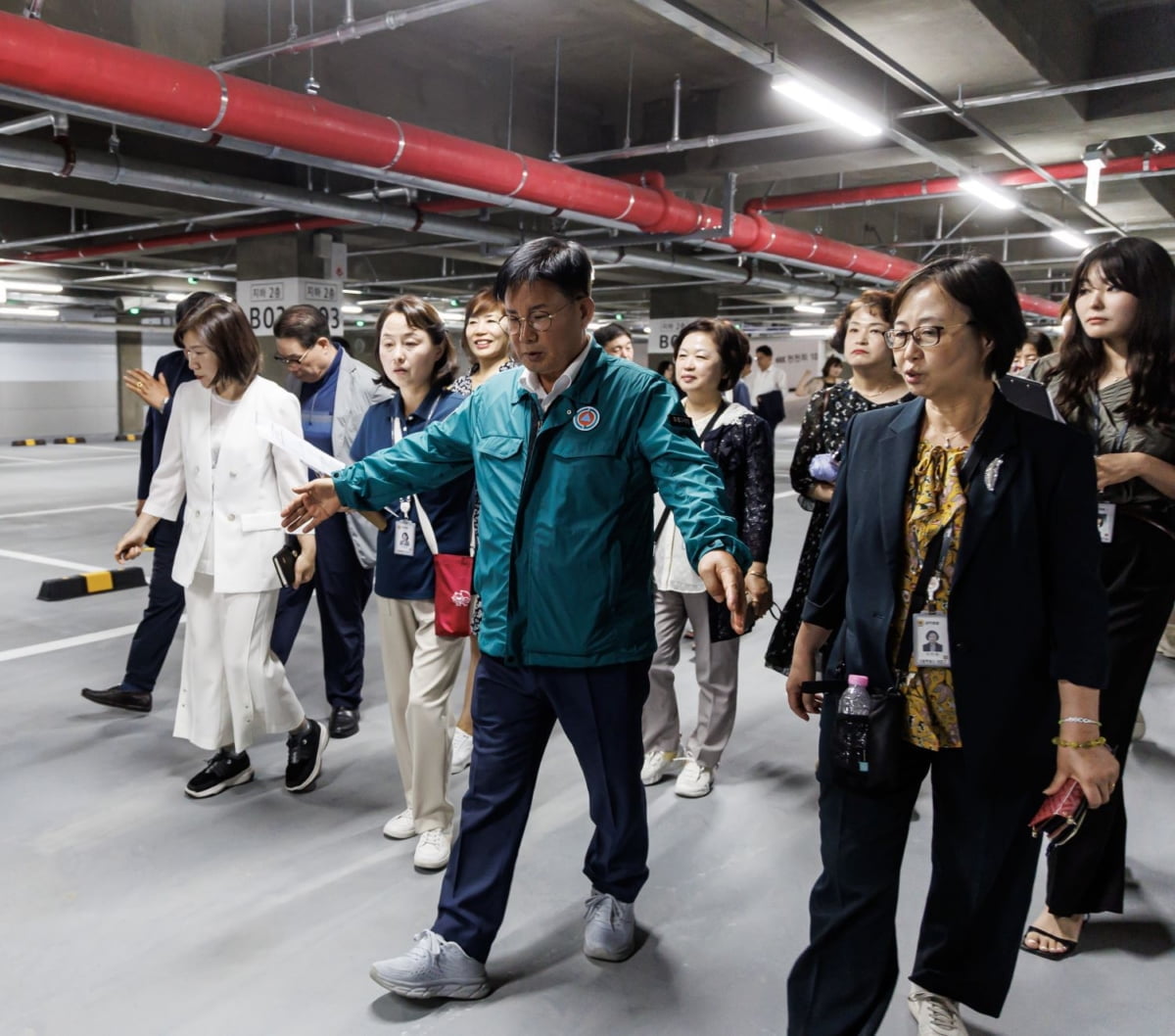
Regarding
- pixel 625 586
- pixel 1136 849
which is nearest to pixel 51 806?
pixel 625 586

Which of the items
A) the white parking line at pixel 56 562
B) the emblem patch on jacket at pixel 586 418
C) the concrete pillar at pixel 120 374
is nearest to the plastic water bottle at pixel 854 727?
the emblem patch on jacket at pixel 586 418

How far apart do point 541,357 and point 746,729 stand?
2.25 m

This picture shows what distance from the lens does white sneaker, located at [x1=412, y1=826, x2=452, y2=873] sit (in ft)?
8.29

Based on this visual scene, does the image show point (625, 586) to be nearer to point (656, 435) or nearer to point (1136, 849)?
point (656, 435)

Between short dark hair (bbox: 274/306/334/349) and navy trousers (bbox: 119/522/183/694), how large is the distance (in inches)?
34.9

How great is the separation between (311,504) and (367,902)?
1.03 m

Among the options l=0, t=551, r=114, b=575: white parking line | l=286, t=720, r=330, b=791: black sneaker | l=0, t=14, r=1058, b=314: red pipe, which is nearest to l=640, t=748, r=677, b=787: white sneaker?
l=286, t=720, r=330, b=791: black sneaker

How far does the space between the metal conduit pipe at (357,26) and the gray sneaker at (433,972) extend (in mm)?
3469

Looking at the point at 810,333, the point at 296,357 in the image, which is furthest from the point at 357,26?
the point at 810,333

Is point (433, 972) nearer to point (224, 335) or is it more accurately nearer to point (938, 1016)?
point (938, 1016)

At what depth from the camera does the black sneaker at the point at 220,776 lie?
2984mm

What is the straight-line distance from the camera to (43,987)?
2.02 meters

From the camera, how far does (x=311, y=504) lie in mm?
2008

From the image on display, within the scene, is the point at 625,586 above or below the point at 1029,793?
above
